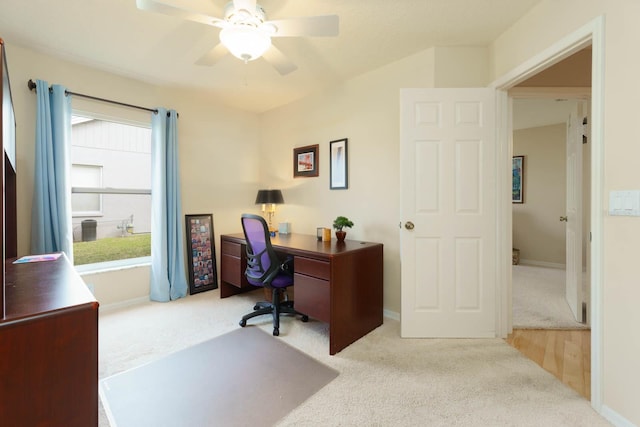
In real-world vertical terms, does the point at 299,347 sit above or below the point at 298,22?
below

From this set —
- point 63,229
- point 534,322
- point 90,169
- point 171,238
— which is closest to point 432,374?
point 534,322

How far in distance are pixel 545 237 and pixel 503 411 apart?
→ 15.0 feet

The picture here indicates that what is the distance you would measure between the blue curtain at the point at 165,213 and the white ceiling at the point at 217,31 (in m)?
0.55

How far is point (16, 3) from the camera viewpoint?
1.85 metres

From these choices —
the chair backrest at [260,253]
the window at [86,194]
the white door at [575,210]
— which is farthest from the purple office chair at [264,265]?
the white door at [575,210]

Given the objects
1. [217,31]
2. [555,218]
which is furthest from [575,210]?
[217,31]

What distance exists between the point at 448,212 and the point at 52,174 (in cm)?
339

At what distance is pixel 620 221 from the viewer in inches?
55.2

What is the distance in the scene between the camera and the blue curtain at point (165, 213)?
310 centimetres

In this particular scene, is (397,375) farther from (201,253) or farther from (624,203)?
(201,253)

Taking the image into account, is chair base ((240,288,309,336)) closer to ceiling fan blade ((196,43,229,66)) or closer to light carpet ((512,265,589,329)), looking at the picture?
ceiling fan blade ((196,43,229,66))

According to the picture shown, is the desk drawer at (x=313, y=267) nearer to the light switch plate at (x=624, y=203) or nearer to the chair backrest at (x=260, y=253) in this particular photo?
the chair backrest at (x=260, y=253)

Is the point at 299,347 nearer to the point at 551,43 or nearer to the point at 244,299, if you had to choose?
the point at 244,299

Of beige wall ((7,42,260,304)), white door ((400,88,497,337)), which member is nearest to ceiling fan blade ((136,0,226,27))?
white door ((400,88,497,337))
